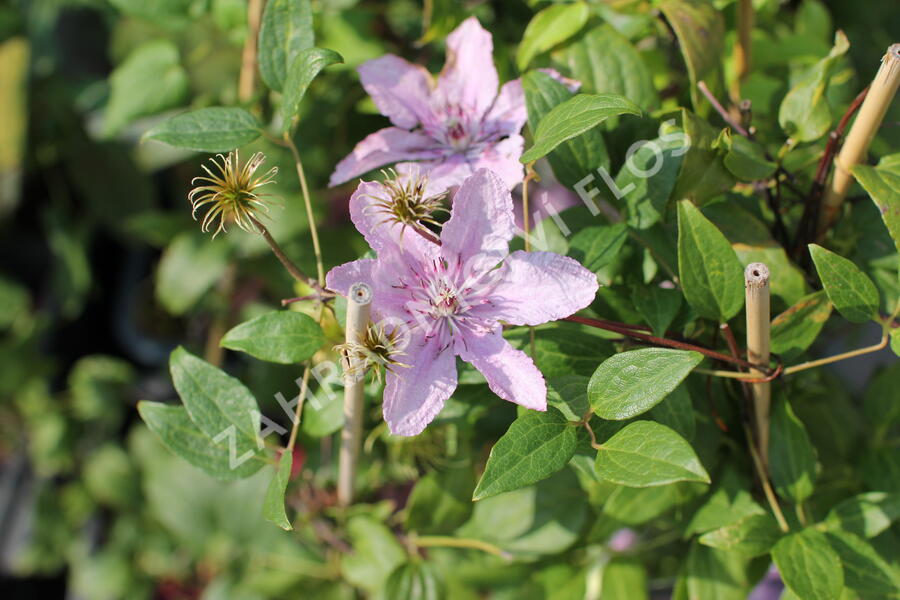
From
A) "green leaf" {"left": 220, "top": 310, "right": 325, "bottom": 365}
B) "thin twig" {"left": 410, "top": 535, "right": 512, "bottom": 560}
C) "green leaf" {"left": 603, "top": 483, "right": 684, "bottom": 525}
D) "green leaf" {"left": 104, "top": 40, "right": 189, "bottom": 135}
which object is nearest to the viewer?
"green leaf" {"left": 220, "top": 310, "right": 325, "bottom": 365}

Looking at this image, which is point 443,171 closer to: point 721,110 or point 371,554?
point 721,110

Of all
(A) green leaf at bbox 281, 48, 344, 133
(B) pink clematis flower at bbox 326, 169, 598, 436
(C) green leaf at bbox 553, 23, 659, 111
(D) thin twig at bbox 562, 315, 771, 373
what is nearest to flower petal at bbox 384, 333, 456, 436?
(B) pink clematis flower at bbox 326, 169, 598, 436

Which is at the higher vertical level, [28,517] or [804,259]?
[804,259]

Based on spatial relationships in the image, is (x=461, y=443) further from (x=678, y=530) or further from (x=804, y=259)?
(x=804, y=259)

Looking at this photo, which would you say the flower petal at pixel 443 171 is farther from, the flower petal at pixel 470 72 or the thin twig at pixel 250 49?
the thin twig at pixel 250 49

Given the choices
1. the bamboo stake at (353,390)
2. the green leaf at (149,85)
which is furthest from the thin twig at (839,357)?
the green leaf at (149,85)

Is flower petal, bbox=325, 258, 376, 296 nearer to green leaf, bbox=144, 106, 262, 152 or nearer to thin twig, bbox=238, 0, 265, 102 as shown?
green leaf, bbox=144, 106, 262, 152

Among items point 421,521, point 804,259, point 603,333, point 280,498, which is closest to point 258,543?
point 421,521
